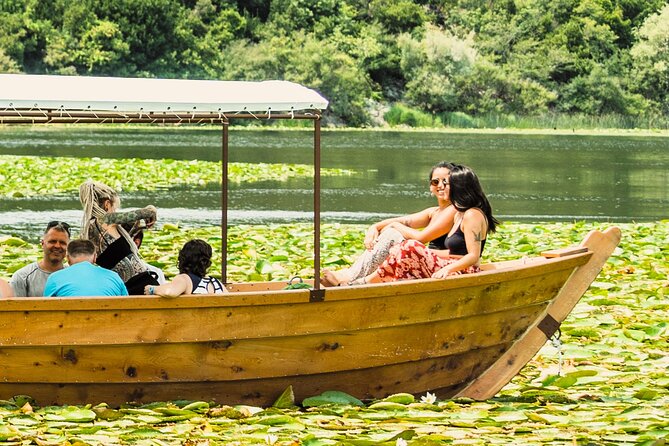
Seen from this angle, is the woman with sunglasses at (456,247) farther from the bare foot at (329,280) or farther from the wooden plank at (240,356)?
the wooden plank at (240,356)

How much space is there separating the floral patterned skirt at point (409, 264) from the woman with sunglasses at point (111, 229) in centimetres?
152

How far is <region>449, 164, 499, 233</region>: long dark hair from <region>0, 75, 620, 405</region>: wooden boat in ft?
1.82

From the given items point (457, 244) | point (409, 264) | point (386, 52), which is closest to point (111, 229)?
point (409, 264)

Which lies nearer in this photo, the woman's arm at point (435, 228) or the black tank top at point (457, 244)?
the black tank top at point (457, 244)

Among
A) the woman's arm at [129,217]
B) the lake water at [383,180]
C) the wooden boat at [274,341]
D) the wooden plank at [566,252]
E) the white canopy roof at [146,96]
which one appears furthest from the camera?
the lake water at [383,180]

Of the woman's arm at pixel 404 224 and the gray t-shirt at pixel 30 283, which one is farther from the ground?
the woman's arm at pixel 404 224

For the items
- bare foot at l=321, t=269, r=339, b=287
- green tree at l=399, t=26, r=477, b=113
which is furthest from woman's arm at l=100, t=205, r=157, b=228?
green tree at l=399, t=26, r=477, b=113

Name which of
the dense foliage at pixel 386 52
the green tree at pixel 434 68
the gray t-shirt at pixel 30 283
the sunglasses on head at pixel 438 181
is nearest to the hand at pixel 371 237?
the sunglasses on head at pixel 438 181

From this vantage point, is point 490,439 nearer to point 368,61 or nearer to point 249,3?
point 368,61

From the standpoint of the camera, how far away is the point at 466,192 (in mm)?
7477

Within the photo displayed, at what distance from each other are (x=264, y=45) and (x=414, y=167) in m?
47.3

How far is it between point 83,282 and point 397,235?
93.3 inches

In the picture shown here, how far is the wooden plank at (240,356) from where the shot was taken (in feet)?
20.5

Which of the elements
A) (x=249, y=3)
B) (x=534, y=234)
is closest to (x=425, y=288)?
(x=534, y=234)
